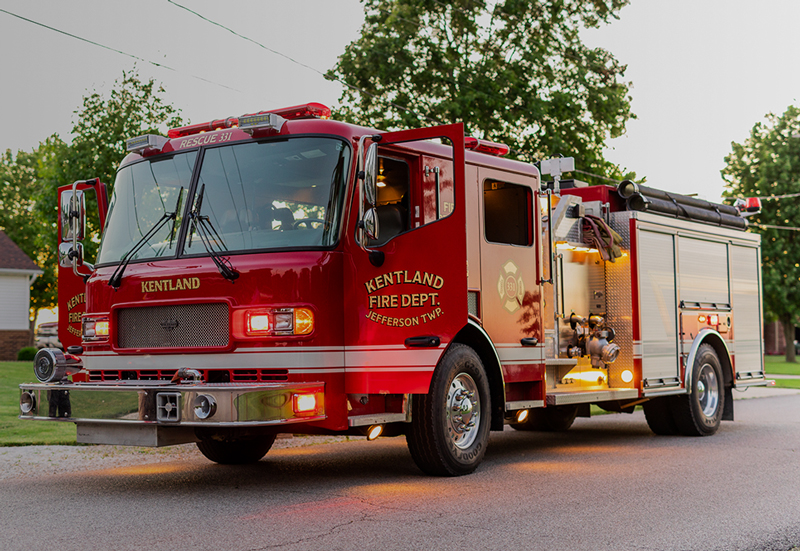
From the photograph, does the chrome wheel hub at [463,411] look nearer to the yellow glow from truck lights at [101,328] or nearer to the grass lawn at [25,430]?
the yellow glow from truck lights at [101,328]

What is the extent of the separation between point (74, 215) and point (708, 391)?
816 centimetres

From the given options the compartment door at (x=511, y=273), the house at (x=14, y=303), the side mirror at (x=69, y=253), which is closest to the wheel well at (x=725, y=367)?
the compartment door at (x=511, y=273)

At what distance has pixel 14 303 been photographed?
36.9 metres

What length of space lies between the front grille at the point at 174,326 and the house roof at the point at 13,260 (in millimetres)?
31806

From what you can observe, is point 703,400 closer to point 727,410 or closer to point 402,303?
point 727,410

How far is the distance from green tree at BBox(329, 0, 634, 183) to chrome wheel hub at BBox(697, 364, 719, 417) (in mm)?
12009

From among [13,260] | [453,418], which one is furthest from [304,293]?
[13,260]

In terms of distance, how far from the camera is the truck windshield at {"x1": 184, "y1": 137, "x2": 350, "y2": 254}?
23.2 ft

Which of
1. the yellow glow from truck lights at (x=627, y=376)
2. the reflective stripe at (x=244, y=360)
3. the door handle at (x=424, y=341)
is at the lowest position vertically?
the yellow glow from truck lights at (x=627, y=376)

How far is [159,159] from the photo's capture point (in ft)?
26.0

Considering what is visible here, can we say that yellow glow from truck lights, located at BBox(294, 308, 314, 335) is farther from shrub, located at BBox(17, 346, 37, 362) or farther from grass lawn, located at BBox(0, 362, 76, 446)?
shrub, located at BBox(17, 346, 37, 362)

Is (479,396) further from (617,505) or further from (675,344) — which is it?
(675,344)

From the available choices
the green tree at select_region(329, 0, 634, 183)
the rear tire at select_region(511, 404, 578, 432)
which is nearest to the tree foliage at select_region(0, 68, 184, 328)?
the green tree at select_region(329, 0, 634, 183)

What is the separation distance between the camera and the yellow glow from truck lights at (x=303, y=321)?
686cm
